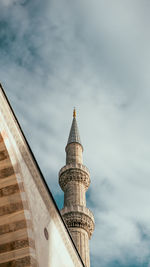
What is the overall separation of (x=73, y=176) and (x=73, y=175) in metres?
0.06

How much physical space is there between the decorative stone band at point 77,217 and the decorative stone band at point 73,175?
2129 millimetres

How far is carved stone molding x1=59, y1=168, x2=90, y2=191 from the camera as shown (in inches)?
783

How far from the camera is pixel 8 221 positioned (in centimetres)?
616

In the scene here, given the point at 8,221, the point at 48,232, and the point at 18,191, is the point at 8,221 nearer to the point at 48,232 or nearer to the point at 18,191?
the point at 18,191

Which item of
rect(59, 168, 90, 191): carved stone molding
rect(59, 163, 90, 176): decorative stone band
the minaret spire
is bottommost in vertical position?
rect(59, 168, 90, 191): carved stone molding

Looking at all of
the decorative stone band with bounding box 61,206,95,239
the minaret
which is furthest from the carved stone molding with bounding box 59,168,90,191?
the decorative stone band with bounding box 61,206,95,239

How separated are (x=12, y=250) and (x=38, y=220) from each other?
91cm

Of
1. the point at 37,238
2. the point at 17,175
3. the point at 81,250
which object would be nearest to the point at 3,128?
the point at 17,175

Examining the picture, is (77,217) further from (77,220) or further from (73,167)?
Result: (73,167)

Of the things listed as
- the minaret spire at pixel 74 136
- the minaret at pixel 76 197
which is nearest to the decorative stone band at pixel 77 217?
the minaret at pixel 76 197

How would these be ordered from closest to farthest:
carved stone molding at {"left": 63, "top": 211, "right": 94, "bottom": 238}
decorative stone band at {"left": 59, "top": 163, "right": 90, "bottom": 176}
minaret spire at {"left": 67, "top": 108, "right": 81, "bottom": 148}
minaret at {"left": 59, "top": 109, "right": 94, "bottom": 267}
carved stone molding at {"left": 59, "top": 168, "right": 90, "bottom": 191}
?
minaret at {"left": 59, "top": 109, "right": 94, "bottom": 267} → carved stone molding at {"left": 63, "top": 211, "right": 94, "bottom": 238} → carved stone molding at {"left": 59, "top": 168, "right": 90, "bottom": 191} → decorative stone band at {"left": 59, "top": 163, "right": 90, "bottom": 176} → minaret spire at {"left": 67, "top": 108, "right": 81, "bottom": 148}

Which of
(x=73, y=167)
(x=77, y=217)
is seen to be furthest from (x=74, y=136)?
(x=77, y=217)

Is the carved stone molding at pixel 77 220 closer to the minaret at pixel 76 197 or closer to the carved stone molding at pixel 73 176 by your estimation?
the minaret at pixel 76 197

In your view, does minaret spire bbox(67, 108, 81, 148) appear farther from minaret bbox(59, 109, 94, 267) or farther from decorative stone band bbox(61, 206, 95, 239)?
decorative stone band bbox(61, 206, 95, 239)
